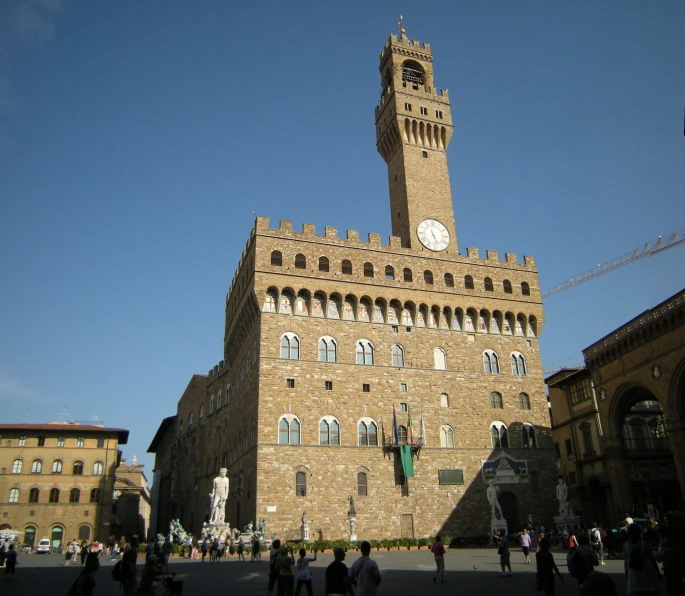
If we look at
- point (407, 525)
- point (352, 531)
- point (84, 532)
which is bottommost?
point (352, 531)

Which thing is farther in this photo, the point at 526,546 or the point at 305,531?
the point at 305,531

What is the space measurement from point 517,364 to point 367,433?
11.4 metres

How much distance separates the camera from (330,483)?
32.0m

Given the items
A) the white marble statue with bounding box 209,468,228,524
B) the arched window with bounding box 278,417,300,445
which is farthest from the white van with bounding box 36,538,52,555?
the arched window with bounding box 278,417,300,445

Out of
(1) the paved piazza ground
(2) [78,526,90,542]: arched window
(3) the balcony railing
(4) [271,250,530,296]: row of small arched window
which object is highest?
(4) [271,250,530,296]: row of small arched window

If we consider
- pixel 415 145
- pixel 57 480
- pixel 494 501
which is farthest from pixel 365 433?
pixel 57 480

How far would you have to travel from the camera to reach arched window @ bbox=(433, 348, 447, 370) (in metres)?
36.8

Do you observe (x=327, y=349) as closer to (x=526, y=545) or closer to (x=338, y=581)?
(x=526, y=545)

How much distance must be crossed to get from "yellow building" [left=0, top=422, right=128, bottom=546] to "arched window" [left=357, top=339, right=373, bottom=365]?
29.1 meters

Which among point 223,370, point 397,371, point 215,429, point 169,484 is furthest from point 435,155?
point 169,484

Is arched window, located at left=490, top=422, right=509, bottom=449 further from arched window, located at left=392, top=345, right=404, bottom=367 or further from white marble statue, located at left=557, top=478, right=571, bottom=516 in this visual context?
arched window, located at left=392, top=345, right=404, bottom=367

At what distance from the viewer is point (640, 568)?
8594 mm

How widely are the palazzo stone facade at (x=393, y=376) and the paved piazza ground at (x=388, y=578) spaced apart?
19.1ft

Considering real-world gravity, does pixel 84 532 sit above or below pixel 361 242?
below
